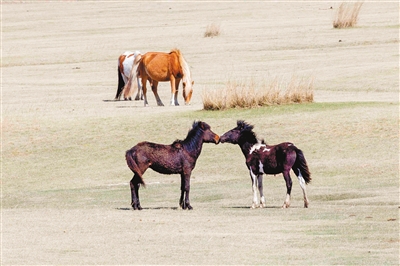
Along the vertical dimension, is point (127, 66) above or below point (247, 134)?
below

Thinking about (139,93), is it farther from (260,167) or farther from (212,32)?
(260,167)

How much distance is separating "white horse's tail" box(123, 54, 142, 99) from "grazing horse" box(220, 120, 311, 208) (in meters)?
14.2

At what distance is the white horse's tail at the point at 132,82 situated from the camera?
94.2 ft

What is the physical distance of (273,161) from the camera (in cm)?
1425

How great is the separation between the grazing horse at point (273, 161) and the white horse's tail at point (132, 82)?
1423cm

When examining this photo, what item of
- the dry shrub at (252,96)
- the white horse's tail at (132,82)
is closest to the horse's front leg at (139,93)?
the white horse's tail at (132,82)

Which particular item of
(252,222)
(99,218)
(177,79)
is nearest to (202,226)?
(252,222)

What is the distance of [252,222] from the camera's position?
12.6m

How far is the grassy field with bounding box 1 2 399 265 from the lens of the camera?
1100cm

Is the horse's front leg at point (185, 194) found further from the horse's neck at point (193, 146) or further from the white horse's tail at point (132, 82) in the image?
the white horse's tail at point (132, 82)

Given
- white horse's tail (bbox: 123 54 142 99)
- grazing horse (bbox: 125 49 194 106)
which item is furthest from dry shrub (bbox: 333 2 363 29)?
grazing horse (bbox: 125 49 194 106)

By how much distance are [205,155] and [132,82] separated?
908cm

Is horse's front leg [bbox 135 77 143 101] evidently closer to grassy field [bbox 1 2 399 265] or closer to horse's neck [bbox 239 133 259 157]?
grassy field [bbox 1 2 399 265]

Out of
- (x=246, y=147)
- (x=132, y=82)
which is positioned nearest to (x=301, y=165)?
(x=246, y=147)
